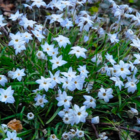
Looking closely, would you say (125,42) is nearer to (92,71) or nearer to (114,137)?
(92,71)

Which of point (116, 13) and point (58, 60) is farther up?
point (116, 13)

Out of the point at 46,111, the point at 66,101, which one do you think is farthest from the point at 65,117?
the point at 46,111

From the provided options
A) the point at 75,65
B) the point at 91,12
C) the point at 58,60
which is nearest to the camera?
the point at 58,60

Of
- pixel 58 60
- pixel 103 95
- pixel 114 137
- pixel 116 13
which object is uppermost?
pixel 116 13

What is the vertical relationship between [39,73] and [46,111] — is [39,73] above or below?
above

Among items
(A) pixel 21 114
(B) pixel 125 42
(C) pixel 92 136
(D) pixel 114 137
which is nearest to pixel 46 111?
(A) pixel 21 114

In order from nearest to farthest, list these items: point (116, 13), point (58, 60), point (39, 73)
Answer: point (58, 60)
point (39, 73)
point (116, 13)

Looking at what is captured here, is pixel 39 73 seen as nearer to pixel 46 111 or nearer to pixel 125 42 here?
pixel 46 111

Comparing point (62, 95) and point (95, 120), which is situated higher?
point (62, 95)

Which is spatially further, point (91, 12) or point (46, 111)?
point (91, 12)
